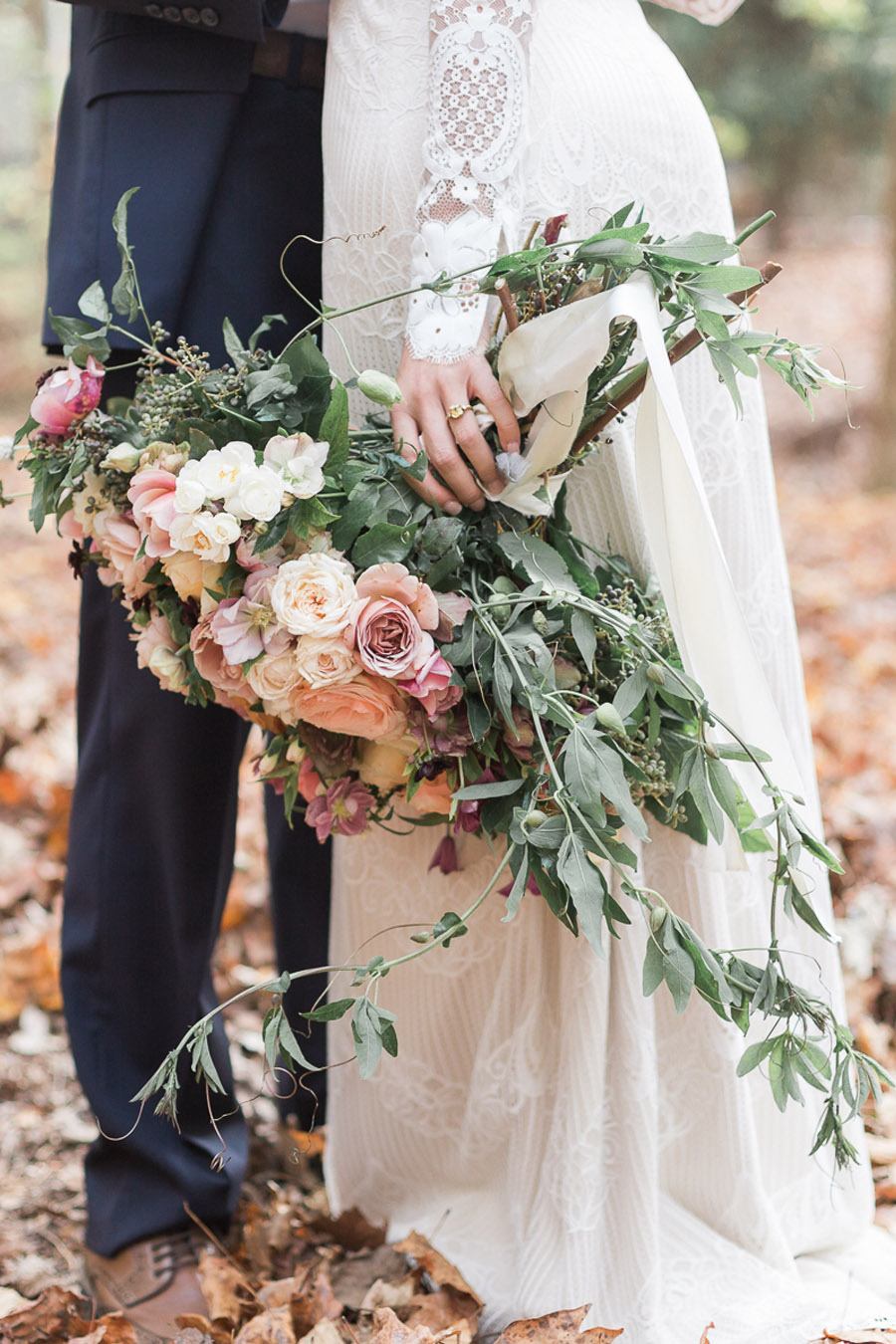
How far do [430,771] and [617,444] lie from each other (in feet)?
1.51

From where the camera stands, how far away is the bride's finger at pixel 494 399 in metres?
1.34

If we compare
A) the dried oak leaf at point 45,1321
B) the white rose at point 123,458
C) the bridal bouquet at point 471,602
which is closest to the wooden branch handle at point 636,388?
the bridal bouquet at point 471,602

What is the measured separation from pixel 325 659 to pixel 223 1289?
0.89 m

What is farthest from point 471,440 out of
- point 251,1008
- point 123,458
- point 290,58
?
point 251,1008

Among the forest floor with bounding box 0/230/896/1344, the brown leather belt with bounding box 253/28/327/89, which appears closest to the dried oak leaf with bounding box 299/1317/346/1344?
the forest floor with bounding box 0/230/896/1344

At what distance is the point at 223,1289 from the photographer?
1618 mm

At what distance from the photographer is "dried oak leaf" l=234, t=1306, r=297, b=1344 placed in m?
1.49

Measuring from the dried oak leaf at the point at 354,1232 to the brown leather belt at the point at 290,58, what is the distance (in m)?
1.51

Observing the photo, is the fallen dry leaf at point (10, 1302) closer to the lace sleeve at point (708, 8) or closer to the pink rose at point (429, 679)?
the pink rose at point (429, 679)

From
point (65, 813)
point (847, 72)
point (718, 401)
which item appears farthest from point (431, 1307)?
point (847, 72)

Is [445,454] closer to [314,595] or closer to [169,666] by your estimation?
[314,595]

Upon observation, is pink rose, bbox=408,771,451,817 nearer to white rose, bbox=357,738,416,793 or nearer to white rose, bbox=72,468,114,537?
white rose, bbox=357,738,416,793

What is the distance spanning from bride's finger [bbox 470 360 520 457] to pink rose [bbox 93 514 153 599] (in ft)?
1.29

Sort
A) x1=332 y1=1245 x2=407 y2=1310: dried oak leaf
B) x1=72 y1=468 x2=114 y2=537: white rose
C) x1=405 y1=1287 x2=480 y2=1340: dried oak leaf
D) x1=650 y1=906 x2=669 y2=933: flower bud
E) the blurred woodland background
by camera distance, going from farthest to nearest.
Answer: the blurred woodland background → x1=332 y1=1245 x2=407 y2=1310: dried oak leaf → x1=405 y1=1287 x2=480 y2=1340: dried oak leaf → x1=72 y1=468 x2=114 y2=537: white rose → x1=650 y1=906 x2=669 y2=933: flower bud
